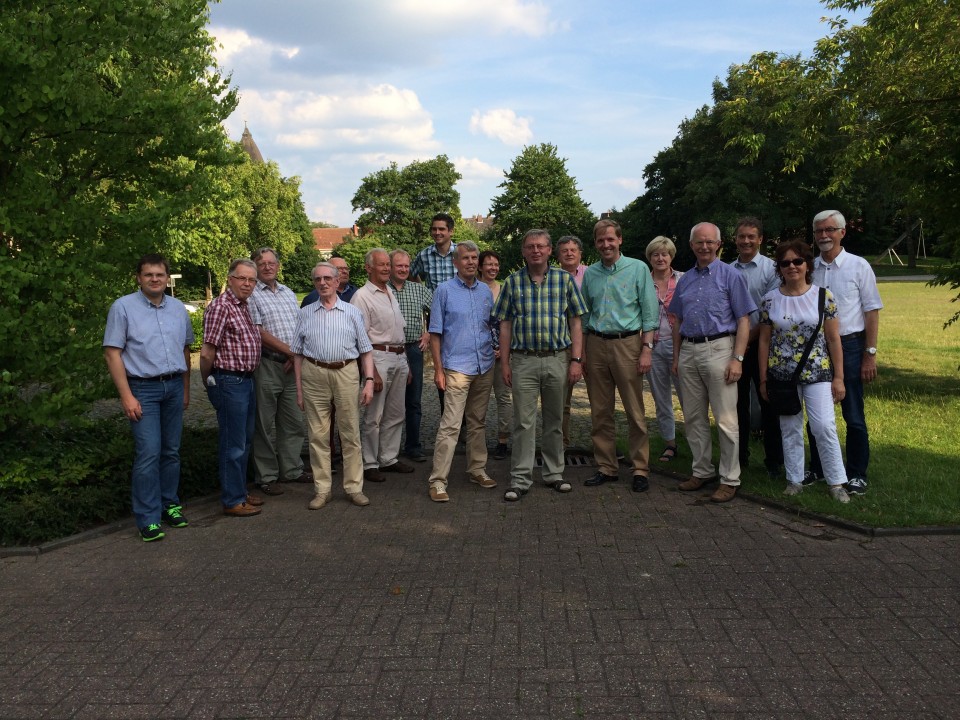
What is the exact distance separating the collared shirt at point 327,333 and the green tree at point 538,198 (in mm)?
66582

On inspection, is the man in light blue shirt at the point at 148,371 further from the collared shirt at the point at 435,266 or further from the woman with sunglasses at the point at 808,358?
the woman with sunglasses at the point at 808,358

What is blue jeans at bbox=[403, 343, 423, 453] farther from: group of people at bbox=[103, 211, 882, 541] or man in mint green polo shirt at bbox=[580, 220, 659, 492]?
man in mint green polo shirt at bbox=[580, 220, 659, 492]

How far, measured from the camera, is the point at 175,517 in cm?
619

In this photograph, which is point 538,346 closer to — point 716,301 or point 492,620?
point 716,301

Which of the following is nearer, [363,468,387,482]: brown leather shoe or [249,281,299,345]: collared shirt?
[249,281,299,345]: collared shirt

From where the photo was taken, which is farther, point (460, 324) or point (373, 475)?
point (373, 475)

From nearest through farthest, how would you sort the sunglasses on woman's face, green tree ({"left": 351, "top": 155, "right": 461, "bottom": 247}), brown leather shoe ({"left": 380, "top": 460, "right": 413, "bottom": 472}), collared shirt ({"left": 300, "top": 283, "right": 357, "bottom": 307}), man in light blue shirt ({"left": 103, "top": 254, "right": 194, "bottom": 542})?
man in light blue shirt ({"left": 103, "top": 254, "right": 194, "bottom": 542})
the sunglasses on woman's face
collared shirt ({"left": 300, "top": 283, "right": 357, "bottom": 307})
brown leather shoe ({"left": 380, "top": 460, "right": 413, "bottom": 472})
green tree ({"left": 351, "top": 155, "right": 461, "bottom": 247})

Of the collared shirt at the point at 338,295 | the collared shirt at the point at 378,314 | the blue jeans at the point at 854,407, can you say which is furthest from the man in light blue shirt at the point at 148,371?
the blue jeans at the point at 854,407

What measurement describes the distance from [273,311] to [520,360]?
2.27 metres

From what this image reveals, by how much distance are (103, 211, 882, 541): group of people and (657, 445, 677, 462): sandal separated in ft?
0.08

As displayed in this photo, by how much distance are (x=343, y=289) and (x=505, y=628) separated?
518cm

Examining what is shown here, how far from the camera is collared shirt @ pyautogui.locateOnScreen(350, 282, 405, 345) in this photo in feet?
25.1

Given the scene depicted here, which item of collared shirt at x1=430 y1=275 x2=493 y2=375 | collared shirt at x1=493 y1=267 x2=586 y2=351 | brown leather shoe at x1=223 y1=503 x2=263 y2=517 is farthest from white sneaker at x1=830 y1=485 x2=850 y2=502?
brown leather shoe at x1=223 y1=503 x2=263 y2=517

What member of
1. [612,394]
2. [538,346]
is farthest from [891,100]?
[538,346]
